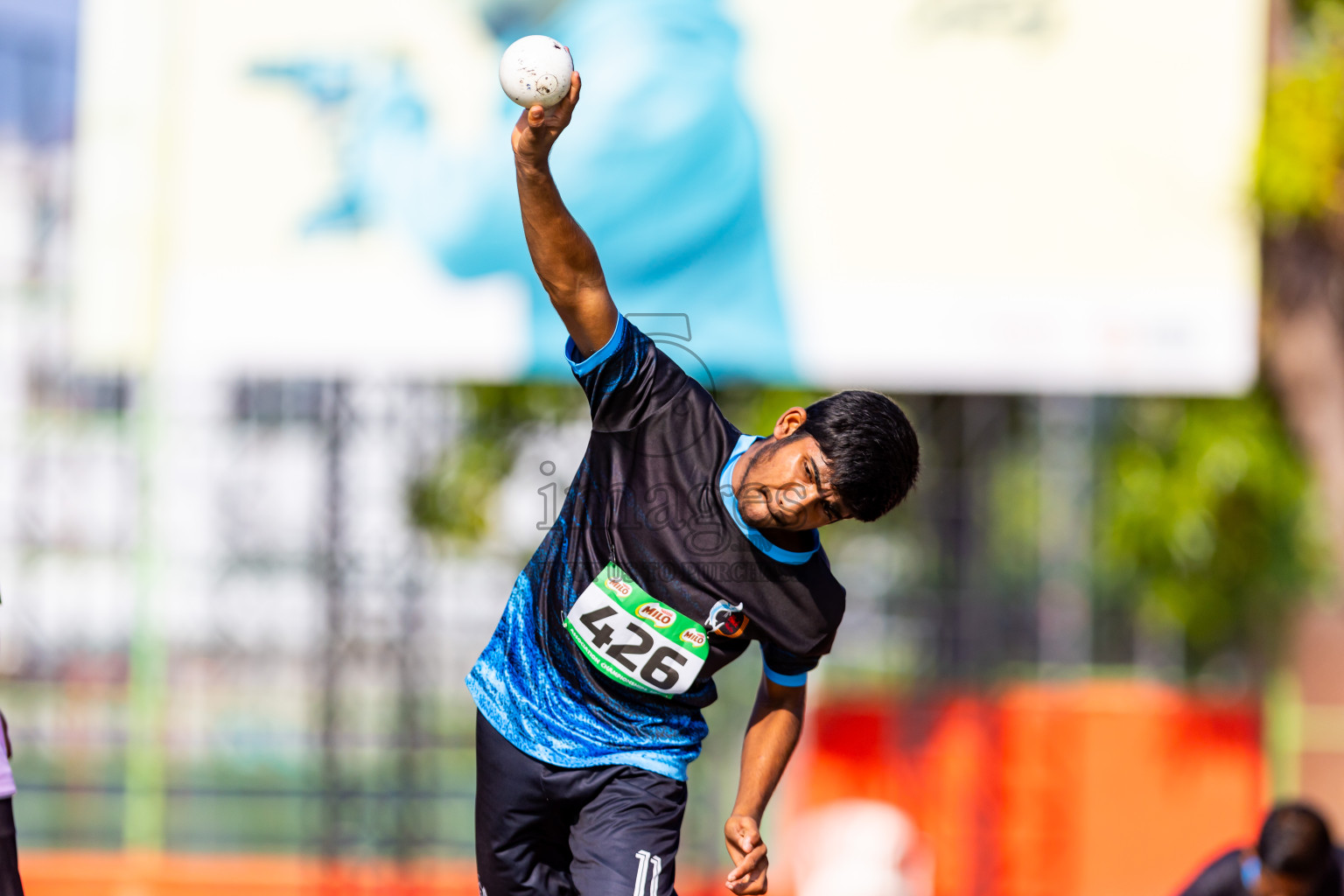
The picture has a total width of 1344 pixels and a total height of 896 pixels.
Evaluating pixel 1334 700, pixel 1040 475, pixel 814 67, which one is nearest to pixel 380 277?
pixel 814 67

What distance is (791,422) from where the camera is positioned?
268cm

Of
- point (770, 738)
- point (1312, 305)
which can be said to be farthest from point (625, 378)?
point (1312, 305)

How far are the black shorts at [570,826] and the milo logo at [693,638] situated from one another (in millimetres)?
337

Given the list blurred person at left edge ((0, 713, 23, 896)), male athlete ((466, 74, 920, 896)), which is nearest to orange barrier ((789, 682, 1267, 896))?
male athlete ((466, 74, 920, 896))

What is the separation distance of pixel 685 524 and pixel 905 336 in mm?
4412

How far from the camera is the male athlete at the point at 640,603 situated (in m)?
2.60

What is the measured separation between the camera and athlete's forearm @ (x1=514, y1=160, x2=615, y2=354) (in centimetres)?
251

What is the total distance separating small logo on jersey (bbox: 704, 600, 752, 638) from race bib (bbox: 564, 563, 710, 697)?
26 millimetres

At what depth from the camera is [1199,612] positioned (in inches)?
302

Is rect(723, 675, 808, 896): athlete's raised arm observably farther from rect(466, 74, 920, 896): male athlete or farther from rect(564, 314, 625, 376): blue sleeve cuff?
rect(564, 314, 625, 376): blue sleeve cuff

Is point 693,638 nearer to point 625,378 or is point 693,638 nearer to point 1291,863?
point 625,378

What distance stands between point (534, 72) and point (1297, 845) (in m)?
3.27

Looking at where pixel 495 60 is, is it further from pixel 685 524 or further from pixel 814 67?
pixel 685 524

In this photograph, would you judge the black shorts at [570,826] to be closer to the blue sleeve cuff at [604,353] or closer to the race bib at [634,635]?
the race bib at [634,635]
